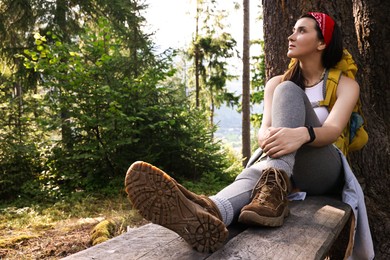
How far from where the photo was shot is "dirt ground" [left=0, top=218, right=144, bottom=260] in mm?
3996

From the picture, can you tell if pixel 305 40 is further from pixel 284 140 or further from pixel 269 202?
pixel 269 202

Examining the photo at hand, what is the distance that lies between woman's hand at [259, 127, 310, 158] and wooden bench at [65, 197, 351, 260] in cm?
37

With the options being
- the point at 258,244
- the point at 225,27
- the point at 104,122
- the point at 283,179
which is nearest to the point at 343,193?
the point at 283,179

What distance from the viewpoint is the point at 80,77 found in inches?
287

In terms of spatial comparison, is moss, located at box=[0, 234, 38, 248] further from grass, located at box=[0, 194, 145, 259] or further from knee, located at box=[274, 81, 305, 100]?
knee, located at box=[274, 81, 305, 100]

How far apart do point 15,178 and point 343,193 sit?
22.7 feet

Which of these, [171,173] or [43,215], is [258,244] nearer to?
[43,215]

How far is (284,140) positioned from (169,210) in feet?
2.90

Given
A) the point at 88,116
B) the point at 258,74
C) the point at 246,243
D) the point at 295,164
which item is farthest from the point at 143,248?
the point at 258,74

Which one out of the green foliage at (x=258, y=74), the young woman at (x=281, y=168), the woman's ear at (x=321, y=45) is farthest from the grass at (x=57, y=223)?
the green foliage at (x=258, y=74)

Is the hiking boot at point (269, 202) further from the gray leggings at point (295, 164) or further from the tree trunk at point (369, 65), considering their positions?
the tree trunk at point (369, 65)

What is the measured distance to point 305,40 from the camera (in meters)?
2.79

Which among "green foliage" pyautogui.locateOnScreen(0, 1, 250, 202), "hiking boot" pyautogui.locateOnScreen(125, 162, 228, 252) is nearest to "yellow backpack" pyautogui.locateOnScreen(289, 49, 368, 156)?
"hiking boot" pyautogui.locateOnScreen(125, 162, 228, 252)

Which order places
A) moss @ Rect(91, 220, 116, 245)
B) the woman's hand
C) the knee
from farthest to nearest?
moss @ Rect(91, 220, 116, 245) < the knee < the woman's hand
